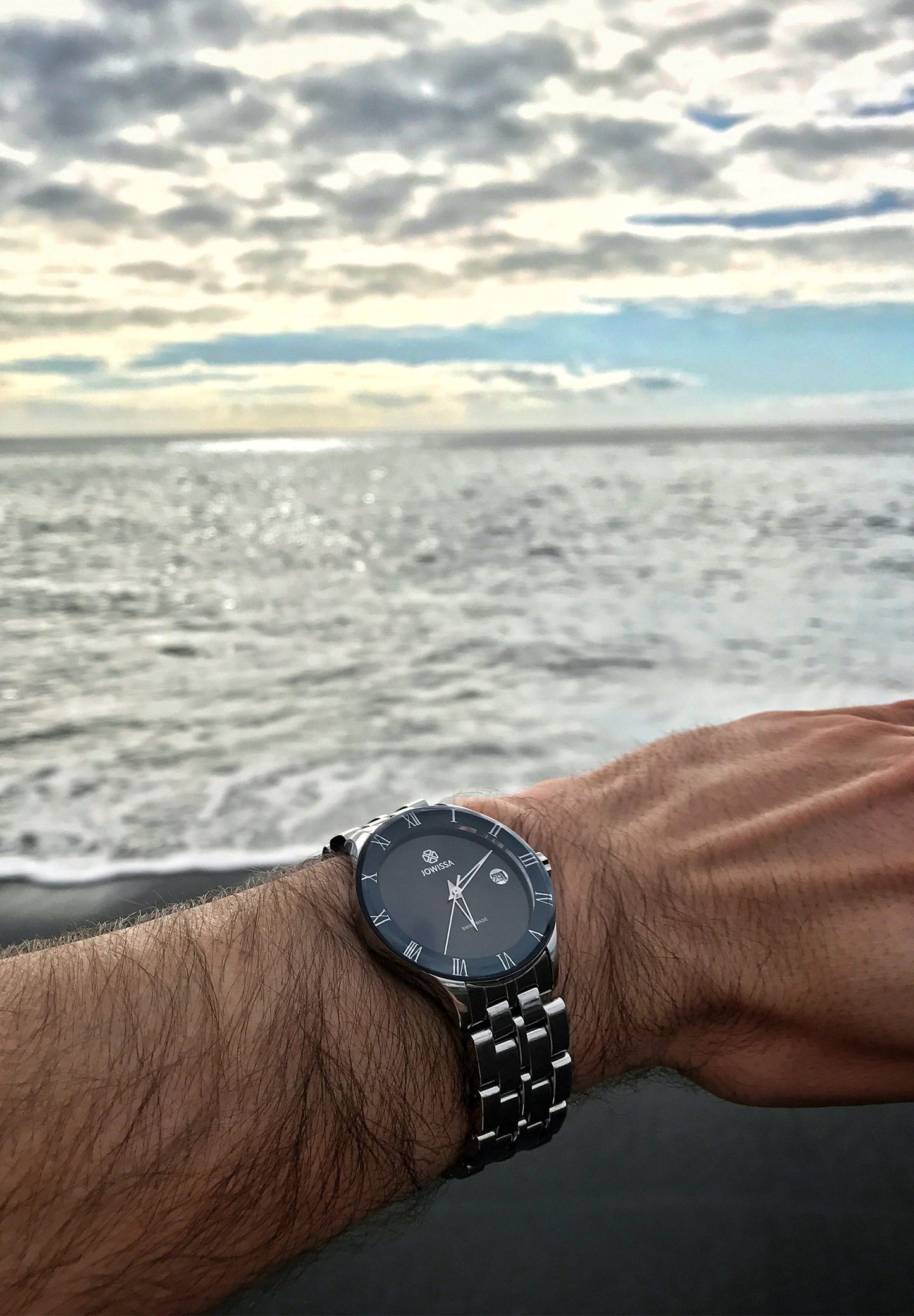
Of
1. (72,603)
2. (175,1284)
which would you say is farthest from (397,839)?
(72,603)

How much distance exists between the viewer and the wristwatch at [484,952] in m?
0.88

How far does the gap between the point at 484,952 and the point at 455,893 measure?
88mm

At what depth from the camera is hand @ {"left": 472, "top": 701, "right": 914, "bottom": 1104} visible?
0.99 m

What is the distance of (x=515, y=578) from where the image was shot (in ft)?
14.6

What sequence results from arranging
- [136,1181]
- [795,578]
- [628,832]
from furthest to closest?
[795,578]
[628,832]
[136,1181]

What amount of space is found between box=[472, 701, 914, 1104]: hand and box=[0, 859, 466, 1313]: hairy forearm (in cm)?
23

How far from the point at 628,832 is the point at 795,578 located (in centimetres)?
348

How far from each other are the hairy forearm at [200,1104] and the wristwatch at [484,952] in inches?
1.4

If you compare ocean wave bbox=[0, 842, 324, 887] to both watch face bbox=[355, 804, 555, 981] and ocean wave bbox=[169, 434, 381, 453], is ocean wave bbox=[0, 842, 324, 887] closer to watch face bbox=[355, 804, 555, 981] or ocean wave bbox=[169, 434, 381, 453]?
watch face bbox=[355, 804, 555, 981]

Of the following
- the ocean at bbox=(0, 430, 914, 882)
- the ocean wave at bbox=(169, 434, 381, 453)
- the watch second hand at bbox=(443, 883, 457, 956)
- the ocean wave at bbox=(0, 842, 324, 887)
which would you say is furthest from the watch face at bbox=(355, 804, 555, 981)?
the ocean wave at bbox=(169, 434, 381, 453)

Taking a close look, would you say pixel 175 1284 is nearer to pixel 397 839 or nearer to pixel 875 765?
pixel 397 839

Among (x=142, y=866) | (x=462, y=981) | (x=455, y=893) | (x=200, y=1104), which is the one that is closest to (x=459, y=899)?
(x=455, y=893)

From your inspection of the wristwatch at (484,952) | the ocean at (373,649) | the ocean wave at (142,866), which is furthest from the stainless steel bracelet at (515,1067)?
the ocean at (373,649)

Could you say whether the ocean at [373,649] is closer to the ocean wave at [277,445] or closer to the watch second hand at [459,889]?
the watch second hand at [459,889]
